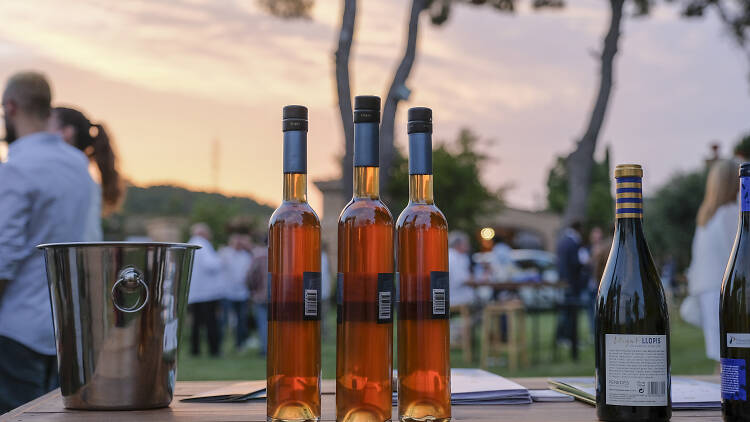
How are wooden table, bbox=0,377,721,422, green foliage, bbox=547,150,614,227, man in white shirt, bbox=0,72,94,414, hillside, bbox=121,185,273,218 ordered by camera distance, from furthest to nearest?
1. hillside, bbox=121,185,273,218
2. green foliage, bbox=547,150,614,227
3. man in white shirt, bbox=0,72,94,414
4. wooden table, bbox=0,377,721,422

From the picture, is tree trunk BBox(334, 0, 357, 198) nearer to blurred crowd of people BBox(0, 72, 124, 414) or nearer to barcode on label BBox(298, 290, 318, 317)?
blurred crowd of people BBox(0, 72, 124, 414)

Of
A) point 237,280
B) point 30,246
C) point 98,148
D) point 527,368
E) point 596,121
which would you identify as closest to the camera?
point 30,246

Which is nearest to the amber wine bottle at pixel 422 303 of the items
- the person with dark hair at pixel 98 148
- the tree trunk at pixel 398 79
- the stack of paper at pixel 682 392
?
the stack of paper at pixel 682 392

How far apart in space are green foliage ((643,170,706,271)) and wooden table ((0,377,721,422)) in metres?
29.2

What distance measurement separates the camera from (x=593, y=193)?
39.9 m

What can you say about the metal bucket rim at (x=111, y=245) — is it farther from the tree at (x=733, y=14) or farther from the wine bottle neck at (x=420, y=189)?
the tree at (x=733, y=14)

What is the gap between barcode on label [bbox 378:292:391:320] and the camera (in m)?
0.99

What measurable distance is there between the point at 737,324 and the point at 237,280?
34.1 ft

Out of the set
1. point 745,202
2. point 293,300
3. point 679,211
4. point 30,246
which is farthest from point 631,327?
point 679,211

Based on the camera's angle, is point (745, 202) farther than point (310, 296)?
Yes

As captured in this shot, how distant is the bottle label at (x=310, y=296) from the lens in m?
1.01

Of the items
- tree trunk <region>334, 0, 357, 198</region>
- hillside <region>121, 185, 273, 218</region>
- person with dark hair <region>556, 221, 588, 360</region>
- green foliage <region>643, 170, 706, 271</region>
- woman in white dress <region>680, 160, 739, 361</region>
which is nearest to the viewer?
woman in white dress <region>680, 160, 739, 361</region>

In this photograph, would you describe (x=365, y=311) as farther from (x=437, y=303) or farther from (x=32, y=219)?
(x=32, y=219)

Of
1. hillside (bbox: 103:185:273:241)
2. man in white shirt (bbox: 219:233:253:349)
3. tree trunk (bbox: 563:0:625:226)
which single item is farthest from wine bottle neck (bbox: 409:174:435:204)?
hillside (bbox: 103:185:273:241)
